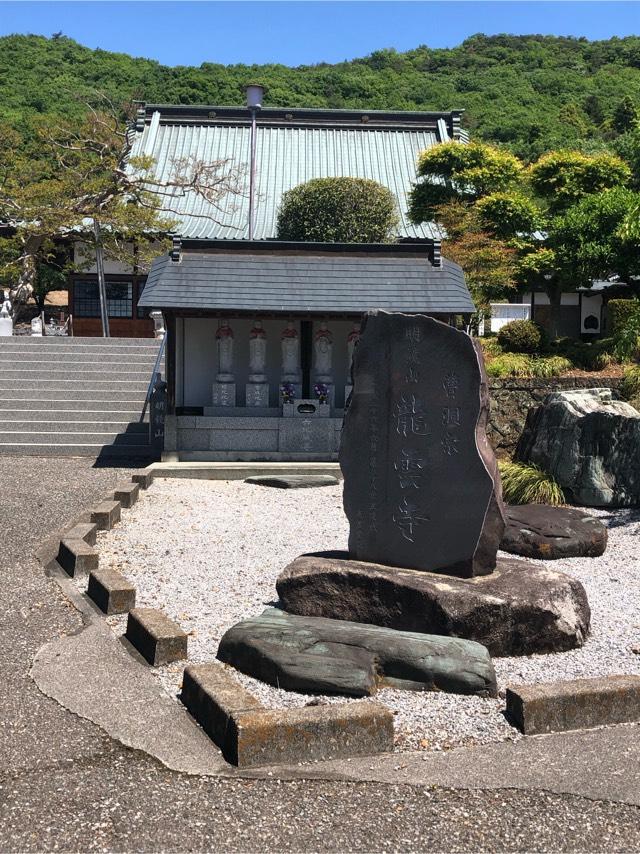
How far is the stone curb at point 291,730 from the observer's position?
4262 millimetres

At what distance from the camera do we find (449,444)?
630 cm

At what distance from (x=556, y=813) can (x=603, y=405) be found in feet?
26.7

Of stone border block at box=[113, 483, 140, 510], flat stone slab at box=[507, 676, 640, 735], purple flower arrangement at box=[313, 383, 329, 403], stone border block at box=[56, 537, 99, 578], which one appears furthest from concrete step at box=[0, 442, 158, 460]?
flat stone slab at box=[507, 676, 640, 735]

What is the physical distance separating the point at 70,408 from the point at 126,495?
6.77 m

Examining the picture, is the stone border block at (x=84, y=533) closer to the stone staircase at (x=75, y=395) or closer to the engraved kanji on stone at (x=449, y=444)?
the engraved kanji on stone at (x=449, y=444)

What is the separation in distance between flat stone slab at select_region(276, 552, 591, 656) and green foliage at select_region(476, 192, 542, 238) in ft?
53.6

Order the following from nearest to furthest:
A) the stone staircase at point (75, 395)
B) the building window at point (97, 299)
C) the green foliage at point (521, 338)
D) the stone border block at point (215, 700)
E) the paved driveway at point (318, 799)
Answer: the paved driveway at point (318, 799) → the stone border block at point (215, 700) → the stone staircase at point (75, 395) → the green foliage at point (521, 338) → the building window at point (97, 299)

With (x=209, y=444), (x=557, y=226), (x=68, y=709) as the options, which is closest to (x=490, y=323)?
(x=557, y=226)

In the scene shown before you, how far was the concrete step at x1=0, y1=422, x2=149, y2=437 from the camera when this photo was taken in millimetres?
16344

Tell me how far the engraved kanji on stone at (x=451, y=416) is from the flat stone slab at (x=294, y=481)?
22.9 feet

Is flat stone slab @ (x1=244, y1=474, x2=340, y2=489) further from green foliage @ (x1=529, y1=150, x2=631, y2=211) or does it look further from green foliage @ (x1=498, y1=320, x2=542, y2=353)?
green foliage @ (x1=529, y1=150, x2=631, y2=211)

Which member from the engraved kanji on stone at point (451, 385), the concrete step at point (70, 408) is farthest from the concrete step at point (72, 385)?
the engraved kanji on stone at point (451, 385)

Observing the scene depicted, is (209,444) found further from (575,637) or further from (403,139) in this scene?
(403,139)

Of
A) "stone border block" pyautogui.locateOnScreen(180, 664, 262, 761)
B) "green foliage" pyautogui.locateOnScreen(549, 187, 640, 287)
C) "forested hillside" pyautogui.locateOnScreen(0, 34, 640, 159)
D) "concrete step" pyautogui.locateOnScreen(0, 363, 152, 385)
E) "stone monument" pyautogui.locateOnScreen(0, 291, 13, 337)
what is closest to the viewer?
"stone border block" pyautogui.locateOnScreen(180, 664, 262, 761)
